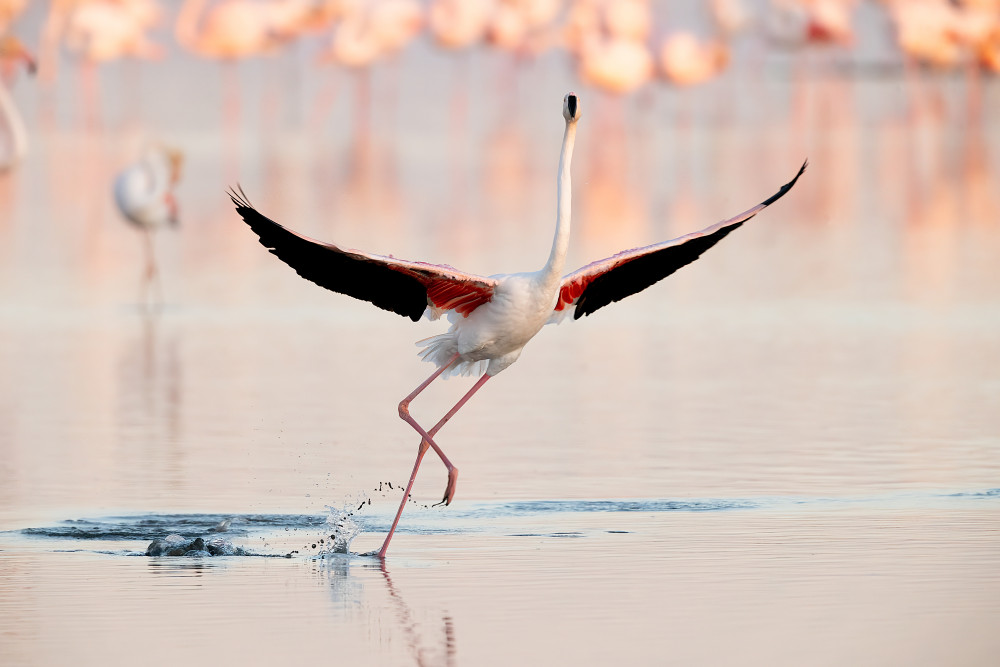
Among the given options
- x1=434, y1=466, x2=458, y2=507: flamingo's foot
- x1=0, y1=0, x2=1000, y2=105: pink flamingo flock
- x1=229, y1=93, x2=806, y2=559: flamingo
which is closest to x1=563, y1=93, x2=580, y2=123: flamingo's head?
x1=229, y1=93, x2=806, y2=559: flamingo

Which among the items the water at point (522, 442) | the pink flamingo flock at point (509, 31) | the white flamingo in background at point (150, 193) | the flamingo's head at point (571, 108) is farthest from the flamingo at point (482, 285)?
the pink flamingo flock at point (509, 31)

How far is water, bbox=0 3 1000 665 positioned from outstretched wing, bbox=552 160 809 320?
0.78 meters

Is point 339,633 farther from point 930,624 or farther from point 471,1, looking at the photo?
point 471,1

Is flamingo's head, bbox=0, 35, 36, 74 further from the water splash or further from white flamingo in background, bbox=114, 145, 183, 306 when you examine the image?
the water splash

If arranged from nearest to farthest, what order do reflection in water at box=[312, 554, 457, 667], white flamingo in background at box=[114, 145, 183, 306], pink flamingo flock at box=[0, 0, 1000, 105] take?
reflection in water at box=[312, 554, 457, 667] < white flamingo in background at box=[114, 145, 183, 306] < pink flamingo flock at box=[0, 0, 1000, 105]

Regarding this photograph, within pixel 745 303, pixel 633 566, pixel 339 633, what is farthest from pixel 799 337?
pixel 339 633

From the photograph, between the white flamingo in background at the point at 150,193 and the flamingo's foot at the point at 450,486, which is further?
the white flamingo in background at the point at 150,193

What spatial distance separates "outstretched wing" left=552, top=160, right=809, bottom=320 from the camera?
29.2 ft

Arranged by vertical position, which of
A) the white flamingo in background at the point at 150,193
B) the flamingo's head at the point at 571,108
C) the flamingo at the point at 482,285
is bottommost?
the flamingo at the point at 482,285

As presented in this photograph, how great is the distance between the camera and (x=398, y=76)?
4259 centimetres

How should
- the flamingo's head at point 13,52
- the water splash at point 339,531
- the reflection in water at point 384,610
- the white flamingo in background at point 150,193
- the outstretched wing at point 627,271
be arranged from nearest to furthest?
the reflection in water at point 384,610, the water splash at point 339,531, the outstretched wing at point 627,271, the white flamingo in background at point 150,193, the flamingo's head at point 13,52

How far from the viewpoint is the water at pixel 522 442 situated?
6543 mm

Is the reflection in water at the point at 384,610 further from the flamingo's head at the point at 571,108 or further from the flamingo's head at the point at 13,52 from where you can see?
the flamingo's head at the point at 13,52

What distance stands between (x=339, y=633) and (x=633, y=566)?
51.7 inches
